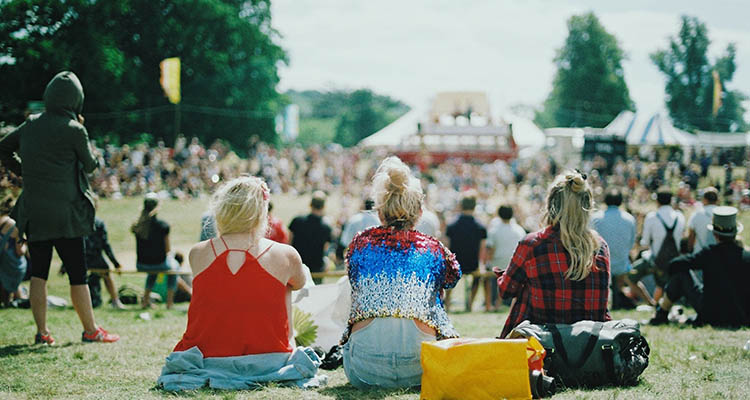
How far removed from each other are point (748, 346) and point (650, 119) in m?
30.6

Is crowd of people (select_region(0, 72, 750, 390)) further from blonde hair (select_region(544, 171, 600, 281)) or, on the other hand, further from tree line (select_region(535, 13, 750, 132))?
tree line (select_region(535, 13, 750, 132))

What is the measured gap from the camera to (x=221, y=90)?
1512 inches

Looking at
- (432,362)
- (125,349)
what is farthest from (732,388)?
(125,349)

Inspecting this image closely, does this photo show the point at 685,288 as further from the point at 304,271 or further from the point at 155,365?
the point at 155,365

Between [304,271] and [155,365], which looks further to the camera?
[155,365]

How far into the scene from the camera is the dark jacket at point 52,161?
15.6 feet

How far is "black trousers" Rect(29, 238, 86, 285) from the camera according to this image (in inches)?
192

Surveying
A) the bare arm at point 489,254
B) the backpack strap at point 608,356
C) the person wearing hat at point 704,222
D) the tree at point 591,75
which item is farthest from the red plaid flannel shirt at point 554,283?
the tree at point 591,75

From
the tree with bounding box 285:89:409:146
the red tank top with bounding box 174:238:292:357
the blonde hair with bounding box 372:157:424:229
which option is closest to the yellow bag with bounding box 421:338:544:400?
the blonde hair with bounding box 372:157:424:229

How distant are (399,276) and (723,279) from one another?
403cm

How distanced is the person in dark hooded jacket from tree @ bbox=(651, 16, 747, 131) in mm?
63698

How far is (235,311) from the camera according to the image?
3656 mm

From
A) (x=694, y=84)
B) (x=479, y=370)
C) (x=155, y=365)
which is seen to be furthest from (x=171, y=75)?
(x=694, y=84)

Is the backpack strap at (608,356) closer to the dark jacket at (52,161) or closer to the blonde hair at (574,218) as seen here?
the blonde hair at (574,218)
